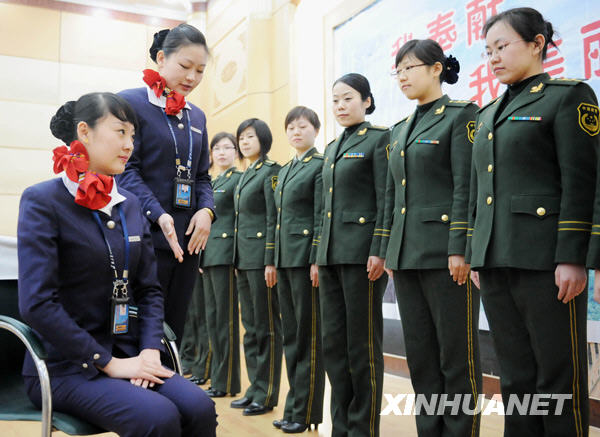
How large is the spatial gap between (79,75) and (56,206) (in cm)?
646

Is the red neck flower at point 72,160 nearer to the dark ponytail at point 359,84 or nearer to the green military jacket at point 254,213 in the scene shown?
the dark ponytail at point 359,84

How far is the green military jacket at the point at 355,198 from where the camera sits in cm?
239

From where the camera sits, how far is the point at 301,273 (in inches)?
112

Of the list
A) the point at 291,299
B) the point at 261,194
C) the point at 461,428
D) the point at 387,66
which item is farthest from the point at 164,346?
the point at 387,66

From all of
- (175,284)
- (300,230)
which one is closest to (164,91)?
(175,284)

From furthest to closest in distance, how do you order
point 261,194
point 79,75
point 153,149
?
1. point 79,75
2. point 261,194
3. point 153,149

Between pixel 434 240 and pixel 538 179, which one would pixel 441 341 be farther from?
pixel 538 179

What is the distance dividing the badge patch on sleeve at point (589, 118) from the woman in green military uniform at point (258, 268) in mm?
1849

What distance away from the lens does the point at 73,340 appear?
1.38 m

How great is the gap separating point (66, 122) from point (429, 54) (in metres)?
1.29

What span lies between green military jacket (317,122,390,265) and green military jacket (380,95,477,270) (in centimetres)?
22

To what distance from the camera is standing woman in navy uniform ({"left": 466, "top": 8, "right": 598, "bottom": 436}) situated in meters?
1.54

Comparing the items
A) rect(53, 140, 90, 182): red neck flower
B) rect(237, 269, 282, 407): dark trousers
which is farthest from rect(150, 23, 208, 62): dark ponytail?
rect(237, 269, 282, 407): dark trousers

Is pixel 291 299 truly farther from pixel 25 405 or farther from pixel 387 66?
pixel 387 66
